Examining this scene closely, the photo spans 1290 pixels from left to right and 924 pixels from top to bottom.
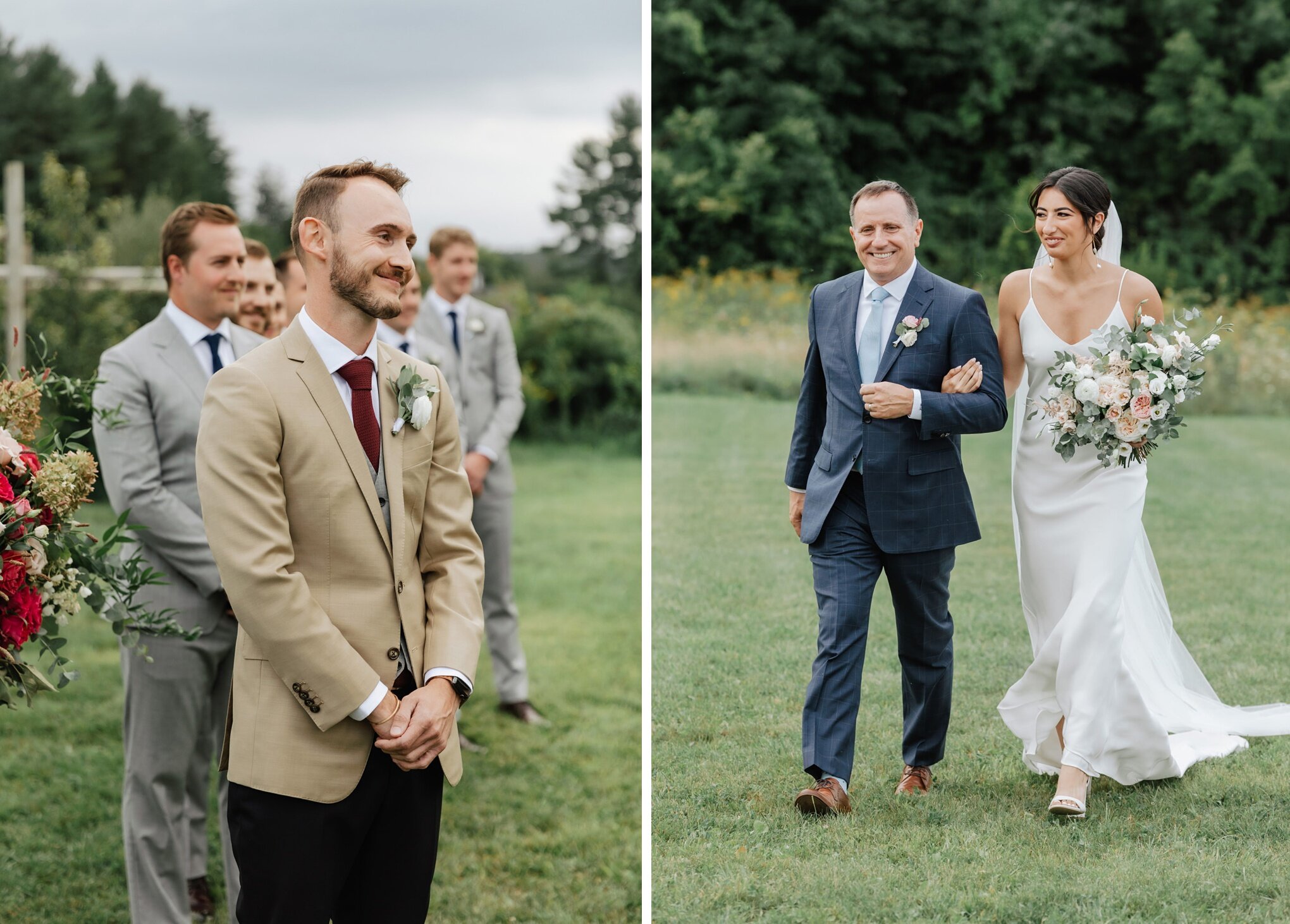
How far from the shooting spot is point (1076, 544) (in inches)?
201

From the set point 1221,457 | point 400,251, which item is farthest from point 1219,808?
point 1221,457

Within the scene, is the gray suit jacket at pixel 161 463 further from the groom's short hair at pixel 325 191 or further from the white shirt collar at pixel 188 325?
the groom's short hair at pixel 325 191

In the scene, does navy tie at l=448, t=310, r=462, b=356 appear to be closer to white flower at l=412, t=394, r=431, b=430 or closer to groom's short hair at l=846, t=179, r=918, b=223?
groom's short hair at l=846, t=179, r=918, b=223

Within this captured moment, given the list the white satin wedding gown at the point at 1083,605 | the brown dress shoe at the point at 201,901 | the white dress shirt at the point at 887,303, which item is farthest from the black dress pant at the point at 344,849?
the white satin wedding gown at the point at 1083,605

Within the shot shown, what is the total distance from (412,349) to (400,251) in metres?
4.22

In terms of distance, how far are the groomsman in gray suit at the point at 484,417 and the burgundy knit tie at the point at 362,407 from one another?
431 cm

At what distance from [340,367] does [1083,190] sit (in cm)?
310

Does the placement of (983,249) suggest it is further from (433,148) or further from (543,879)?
(543,879)

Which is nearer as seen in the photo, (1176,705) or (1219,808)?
(1219,808)

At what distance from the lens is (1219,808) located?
496 cm

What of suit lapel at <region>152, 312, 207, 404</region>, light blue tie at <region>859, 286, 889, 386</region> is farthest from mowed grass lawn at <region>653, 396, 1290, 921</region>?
suit lapel at <region>152, 312, 207, 404</region>

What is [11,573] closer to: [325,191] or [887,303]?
[325,191]

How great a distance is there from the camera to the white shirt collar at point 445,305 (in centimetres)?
788

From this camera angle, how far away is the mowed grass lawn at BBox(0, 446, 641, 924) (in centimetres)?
530
